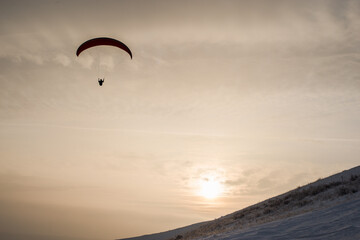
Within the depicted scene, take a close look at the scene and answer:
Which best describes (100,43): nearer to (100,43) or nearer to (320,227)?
(100,43)

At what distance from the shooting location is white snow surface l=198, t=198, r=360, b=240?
11.0m

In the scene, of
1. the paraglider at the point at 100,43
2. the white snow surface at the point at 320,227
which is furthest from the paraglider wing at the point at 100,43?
the white snow surface at the point at 320,227

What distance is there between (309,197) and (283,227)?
830cm

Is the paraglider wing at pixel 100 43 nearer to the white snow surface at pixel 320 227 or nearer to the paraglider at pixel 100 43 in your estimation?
the paraglider at pixel 100 43

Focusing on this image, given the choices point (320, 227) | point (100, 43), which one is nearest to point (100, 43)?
point (100, 43)

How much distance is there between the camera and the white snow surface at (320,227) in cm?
1098

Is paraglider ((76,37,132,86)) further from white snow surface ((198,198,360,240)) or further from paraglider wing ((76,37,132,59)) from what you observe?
white snow surface ((198,198,360,240))

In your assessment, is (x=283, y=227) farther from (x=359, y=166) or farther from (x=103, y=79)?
(x=103, y=79)

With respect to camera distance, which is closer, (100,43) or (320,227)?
(320,227)

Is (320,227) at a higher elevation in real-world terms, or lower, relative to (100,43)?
lower

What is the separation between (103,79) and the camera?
104 feet

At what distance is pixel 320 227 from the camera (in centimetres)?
1191

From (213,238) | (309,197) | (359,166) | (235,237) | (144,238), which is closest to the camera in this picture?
(235,237)

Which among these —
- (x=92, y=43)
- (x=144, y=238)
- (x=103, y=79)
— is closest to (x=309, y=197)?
(x=103, y=79)
